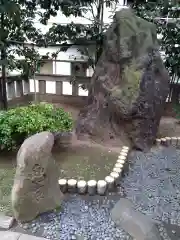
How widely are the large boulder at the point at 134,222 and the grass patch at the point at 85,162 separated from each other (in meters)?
0.67

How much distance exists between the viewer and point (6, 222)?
2.76 m

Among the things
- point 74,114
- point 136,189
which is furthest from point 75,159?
point 74,114

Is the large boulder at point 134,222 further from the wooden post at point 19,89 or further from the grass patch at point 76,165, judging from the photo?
the wooden post at point 19,89

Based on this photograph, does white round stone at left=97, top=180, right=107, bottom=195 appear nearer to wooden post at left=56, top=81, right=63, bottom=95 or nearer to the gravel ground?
the gravel ground

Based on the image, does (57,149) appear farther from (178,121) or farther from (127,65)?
(178,121)

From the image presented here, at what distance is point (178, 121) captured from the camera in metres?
6.68

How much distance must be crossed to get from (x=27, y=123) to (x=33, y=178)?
1300 mm

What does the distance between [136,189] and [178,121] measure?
3571mm

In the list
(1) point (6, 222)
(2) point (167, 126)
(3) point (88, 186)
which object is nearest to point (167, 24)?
(2) point (167, 126)

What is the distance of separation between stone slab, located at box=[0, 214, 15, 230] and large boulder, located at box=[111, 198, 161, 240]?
1162 millimetres

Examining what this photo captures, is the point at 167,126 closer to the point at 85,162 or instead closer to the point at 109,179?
the point at 85,162

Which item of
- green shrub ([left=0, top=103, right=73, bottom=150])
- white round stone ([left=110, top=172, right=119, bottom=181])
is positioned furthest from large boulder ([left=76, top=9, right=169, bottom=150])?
white round stone ([left=110, top=172, right=119, bottom=181])

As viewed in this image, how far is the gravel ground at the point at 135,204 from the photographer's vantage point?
9.08 feet

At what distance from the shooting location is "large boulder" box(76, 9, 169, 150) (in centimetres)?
452
